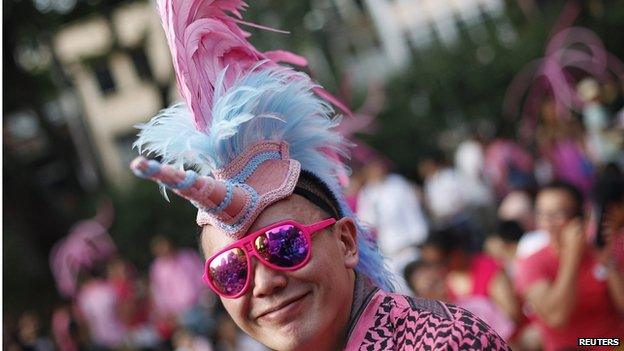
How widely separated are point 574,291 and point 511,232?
133cm

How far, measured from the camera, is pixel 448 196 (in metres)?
10.5

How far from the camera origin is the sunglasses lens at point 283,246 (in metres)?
2.40

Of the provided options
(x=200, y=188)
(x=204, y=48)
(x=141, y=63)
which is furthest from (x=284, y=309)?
(x=141, y=63)

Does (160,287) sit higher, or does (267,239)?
(267,239)

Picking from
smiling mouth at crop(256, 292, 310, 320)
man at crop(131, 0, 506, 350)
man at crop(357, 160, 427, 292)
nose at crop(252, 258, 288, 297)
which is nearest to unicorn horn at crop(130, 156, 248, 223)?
man at crop(131, 0, 506, 350)

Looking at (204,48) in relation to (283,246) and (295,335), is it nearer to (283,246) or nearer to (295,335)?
(283,246)

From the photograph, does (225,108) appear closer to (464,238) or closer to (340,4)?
(464,238)

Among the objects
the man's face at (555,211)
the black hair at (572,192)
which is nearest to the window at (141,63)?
the black hair at (572,192)

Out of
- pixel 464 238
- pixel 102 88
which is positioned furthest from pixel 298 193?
pixel 102 88

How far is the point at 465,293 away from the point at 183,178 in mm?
3339

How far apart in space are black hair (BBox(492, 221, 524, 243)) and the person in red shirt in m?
0.97

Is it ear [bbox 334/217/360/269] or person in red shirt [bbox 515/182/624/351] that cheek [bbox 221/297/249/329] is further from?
person in red shirt [bbox 515/182/624/351]

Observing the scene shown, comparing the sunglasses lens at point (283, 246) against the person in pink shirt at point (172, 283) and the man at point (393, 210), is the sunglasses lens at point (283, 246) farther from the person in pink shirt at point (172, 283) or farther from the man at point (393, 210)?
the person in pink shirt at point (172, 283)

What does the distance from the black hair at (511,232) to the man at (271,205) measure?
2.88 m
